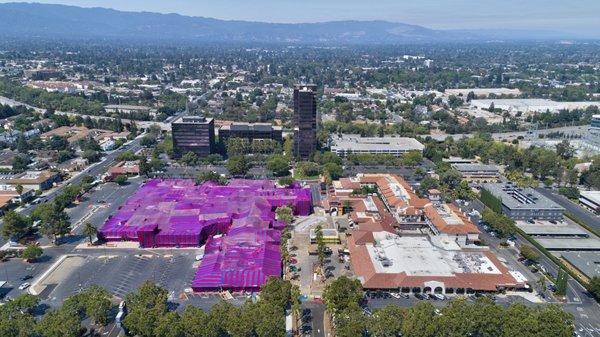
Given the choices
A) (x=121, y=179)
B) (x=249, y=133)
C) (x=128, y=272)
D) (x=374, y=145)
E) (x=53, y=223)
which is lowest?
(x=128, y=272)

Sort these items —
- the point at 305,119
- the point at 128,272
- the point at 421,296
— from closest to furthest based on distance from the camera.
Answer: the point at 421,296 → the point at 128,272 → the point at 305,119

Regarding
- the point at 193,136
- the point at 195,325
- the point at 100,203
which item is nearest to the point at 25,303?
the point at 195,325

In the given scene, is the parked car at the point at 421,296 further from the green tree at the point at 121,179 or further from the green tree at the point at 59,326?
the green tree at the point at 121,179

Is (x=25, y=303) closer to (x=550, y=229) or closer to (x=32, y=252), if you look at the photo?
(x=32, y=252)

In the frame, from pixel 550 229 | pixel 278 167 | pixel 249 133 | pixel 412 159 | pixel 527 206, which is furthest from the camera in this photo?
pixel 249 133

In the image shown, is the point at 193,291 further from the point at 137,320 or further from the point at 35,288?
the point at 35,288

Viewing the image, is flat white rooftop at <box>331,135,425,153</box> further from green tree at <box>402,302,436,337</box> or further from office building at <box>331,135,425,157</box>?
green tree at <box>402,302,436,337</box>

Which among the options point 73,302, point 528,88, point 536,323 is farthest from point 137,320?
point 528,88
